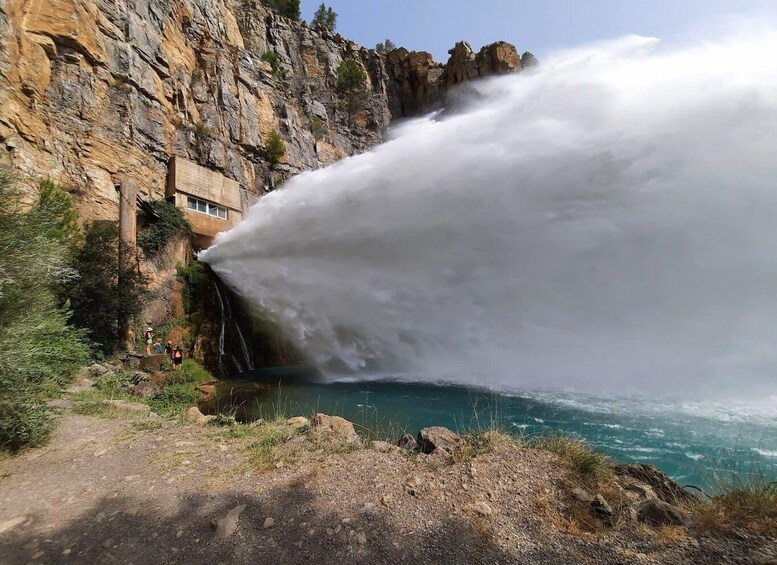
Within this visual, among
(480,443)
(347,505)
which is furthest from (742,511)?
(347,505)

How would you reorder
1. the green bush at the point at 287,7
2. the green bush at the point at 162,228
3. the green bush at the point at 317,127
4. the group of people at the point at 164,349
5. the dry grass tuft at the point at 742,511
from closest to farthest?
the dry grass tuft at the point at 742,511 < the group of people at the point at 164,349 < the green bush at the point at 162,228 < the green bush at the point at 317,127 < the green bush at the point at 287,7

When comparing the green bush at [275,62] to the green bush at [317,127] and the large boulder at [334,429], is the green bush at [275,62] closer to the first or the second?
the green bush at [317,127]

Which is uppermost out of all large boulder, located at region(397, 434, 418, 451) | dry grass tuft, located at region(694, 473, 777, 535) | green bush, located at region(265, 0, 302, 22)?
green bush, located at region(265, 0, 302, 22)

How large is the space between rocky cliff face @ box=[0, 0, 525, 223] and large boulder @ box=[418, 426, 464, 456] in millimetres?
16789

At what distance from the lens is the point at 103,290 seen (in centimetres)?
1159

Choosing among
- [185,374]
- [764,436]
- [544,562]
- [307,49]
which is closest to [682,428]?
[764,436]

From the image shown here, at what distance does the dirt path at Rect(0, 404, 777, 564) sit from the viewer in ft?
8.51

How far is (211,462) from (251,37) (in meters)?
43.7

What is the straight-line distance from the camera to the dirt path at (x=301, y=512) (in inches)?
102

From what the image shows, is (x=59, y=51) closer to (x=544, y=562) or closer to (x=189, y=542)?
(x=189, y=542)

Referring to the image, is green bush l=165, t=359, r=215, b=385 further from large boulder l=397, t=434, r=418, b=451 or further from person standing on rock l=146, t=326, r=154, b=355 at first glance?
large boulder l=397, t=434, r=418, b=451

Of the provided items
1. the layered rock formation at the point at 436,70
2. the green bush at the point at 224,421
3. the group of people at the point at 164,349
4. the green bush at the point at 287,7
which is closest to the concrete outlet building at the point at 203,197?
the group of people at the point at 164,349

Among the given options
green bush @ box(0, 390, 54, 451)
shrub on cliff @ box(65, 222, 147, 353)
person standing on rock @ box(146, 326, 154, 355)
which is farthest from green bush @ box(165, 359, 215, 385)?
green bush @ box(0, 390, 54, 451)

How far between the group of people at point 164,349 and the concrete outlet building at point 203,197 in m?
7.63
